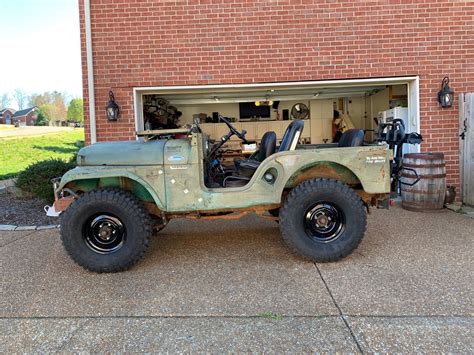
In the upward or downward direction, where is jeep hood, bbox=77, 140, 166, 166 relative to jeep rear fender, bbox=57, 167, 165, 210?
upward

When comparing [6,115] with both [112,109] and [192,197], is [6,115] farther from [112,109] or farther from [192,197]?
[192,197]

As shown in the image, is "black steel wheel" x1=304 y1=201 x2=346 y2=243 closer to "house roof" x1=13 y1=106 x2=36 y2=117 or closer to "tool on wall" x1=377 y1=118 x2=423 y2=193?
"tool on wall" x1=377 y1=118 x2=423 y2=193

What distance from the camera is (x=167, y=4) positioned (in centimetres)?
630

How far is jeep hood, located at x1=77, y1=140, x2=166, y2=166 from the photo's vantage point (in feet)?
12.1

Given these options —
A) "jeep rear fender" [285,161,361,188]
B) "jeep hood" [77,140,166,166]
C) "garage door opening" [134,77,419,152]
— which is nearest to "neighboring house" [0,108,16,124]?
"garage door opening" [134,77,419,152]

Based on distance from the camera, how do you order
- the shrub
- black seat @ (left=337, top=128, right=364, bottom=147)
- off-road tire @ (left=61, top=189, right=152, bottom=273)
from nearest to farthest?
off-road tire @ (left=61, top=189, right=152, bottom=273)
black seat @ (left=337, top=128, right=364, bottom=147)
the shrub

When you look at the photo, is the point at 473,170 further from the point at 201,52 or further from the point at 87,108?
the point at 87,108

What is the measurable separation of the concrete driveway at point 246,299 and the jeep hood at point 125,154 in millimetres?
1075

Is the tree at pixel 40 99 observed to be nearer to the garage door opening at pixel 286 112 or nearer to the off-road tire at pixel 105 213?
the garage door opening at pixel 286 112

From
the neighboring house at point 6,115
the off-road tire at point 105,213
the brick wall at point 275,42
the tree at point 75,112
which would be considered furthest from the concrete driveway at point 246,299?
the neighboring house at point 6,115

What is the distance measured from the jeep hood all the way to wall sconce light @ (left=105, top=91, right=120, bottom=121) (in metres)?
2.59

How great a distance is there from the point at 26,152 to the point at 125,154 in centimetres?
1528

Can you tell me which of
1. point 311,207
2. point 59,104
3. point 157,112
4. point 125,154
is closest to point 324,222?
point 311,207

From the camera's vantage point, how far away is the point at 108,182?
3.88 metres
